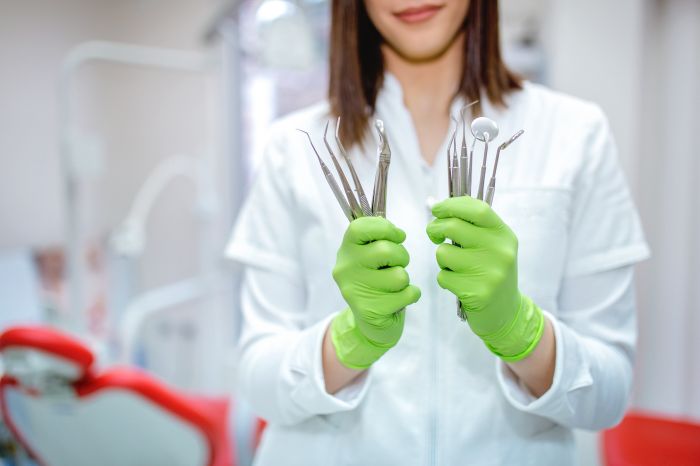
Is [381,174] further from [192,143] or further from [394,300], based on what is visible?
[192,143]

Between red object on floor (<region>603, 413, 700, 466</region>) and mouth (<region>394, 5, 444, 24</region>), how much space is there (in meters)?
0.65

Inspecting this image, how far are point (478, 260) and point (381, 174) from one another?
116mm

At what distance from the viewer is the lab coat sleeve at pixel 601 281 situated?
0.69 metres

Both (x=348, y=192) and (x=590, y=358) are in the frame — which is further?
(x=590, y=358)

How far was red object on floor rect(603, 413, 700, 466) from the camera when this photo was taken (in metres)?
0.87

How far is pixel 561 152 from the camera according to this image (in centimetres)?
71

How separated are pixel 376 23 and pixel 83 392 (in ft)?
2.68

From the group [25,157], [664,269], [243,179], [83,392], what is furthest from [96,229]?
[664,269]

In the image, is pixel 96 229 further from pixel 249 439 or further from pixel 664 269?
pixel 664 269

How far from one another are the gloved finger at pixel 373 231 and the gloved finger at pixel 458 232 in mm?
31

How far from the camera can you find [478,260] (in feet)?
1.76

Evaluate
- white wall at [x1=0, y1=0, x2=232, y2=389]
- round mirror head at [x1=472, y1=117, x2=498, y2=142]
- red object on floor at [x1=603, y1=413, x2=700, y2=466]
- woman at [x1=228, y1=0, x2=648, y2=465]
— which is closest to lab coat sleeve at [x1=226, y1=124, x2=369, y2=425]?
woman at [x1=228, y1=0, x2=648, y2=465]

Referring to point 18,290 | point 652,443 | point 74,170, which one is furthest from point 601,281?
point 18,290

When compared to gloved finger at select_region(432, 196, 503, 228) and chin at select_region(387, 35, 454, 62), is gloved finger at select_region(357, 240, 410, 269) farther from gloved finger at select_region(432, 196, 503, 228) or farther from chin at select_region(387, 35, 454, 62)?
chin at select_region(387, 35, 454, 62)
